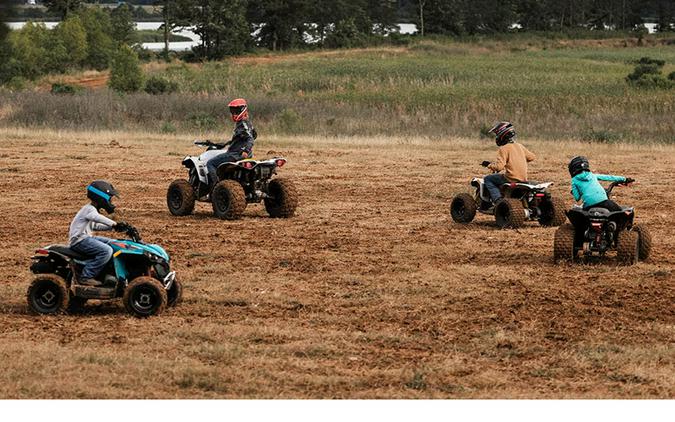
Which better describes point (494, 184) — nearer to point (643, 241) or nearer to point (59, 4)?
point (643, 241)

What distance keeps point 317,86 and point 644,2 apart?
84421 mm

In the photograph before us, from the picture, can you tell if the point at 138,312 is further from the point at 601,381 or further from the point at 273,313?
the point at 601,381

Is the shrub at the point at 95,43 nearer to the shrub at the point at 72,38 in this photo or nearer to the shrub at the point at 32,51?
the shrub at the point at 72,38

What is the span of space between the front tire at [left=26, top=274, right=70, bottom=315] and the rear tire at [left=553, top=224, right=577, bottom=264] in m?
5.97

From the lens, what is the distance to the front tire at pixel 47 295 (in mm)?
11359

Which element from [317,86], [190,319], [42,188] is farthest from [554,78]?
[190,319]

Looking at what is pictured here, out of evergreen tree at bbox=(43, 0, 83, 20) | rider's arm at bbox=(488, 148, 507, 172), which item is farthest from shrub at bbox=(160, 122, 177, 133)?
rider's arm at bbox=(488, 148, 507, 172)

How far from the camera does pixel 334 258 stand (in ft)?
50.7

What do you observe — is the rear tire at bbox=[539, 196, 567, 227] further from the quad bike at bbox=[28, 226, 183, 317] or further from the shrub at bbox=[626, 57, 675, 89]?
the shrub at bbox=[626, 57, 675, 89]

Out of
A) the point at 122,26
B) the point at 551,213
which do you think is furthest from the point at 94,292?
the point at 122,26

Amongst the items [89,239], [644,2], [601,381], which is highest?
[644,2]

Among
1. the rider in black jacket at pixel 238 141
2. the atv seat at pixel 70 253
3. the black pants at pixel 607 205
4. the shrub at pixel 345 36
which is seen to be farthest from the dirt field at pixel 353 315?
the shrub at pixel 345 36

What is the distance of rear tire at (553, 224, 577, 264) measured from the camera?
14.5 meters

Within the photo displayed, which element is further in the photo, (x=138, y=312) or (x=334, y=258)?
(x=334, y=258)
